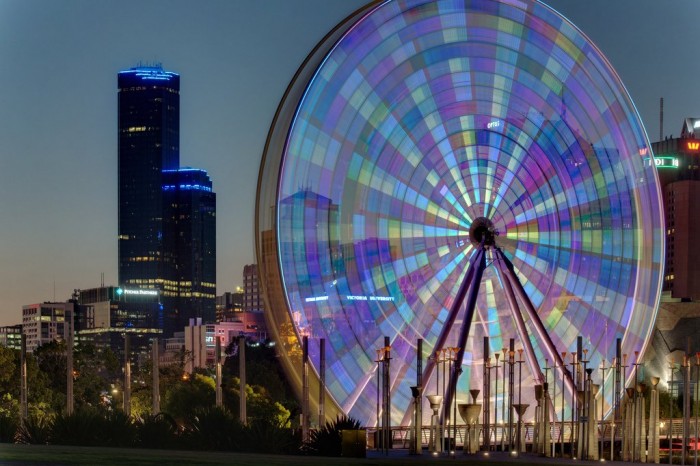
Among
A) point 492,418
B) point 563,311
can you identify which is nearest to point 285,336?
point 563,311

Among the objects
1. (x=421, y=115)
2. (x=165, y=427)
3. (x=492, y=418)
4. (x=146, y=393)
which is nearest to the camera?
(x=165, y=427)

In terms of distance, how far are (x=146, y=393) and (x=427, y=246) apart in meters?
56.4

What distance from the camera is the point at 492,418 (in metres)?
56.9

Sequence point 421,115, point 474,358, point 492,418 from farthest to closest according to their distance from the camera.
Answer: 1. point 492,418
2. point 474,358
3. point 421,115

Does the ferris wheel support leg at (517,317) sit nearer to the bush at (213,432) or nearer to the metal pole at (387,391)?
the metal pole at (387,391)

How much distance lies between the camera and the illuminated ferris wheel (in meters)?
39.3

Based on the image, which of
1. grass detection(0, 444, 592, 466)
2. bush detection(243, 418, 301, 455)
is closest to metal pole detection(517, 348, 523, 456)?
grass detection(0, 444, 592, 466)

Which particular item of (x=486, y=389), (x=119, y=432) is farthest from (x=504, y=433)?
(x=119, y=432)

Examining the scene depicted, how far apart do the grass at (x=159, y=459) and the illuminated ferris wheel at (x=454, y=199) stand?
4.51 meters

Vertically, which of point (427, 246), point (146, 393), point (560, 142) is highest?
point (560, 142)

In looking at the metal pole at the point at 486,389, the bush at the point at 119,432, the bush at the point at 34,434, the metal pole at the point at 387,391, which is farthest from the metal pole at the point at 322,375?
the metal pole at the point at 486,389

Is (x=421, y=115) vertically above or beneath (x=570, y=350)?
above

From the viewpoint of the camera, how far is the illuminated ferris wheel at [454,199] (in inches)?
1547

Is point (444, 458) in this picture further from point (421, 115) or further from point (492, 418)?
point (492, 418)
